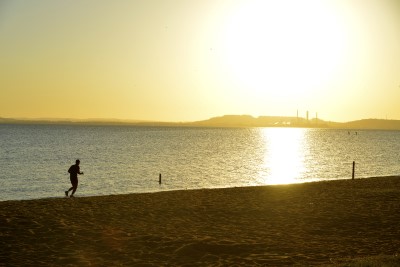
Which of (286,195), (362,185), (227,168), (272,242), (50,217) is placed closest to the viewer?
(272,242)

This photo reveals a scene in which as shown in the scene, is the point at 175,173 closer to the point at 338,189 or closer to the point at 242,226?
the point at 338,189

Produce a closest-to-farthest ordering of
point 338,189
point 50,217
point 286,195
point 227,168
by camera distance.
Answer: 1. point 50,217
2. point 286,195
3. point 338,189
4. point 227,168

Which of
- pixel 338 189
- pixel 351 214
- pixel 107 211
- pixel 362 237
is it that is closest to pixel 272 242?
pixel 362 237

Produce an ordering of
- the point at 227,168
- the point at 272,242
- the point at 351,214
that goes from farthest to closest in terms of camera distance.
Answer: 1. the point at 227,168
2. the point at 351,214
3. the point at 272,242

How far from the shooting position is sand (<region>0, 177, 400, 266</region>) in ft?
37.1

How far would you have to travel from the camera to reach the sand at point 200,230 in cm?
1131

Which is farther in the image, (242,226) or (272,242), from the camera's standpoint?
(242,226)

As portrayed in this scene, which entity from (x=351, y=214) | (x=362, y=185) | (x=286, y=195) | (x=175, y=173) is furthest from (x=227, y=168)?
(x=351, y=214)

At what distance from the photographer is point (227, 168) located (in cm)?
6238

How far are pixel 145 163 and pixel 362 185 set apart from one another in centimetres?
4349

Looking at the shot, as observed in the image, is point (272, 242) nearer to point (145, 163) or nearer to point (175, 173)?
point (175, 173)

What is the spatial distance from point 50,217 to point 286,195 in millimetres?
11962

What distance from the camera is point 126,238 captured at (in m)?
13.3

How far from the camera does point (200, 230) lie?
14.6 meters
